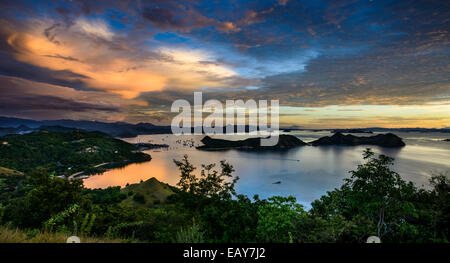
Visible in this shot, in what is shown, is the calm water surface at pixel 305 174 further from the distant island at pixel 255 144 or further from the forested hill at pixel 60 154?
the distant island at pixel 255 144

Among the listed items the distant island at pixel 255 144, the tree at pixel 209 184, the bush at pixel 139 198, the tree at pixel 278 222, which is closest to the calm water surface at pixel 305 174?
the bush at pixel 139 198

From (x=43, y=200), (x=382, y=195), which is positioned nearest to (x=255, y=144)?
(x=382, y=195)

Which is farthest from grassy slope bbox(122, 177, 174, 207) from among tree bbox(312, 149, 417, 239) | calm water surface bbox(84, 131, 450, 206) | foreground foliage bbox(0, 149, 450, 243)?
tree bbox(312, 149, 417, 239)

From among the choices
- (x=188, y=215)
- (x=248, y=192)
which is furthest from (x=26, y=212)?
(x=248, y=192)

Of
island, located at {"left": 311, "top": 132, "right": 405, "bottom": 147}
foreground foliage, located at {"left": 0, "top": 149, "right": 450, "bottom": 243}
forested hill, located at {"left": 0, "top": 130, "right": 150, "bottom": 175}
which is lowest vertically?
forested hill, located at {"left": 0, "top": 130, "right": 150, "bottom": 175}

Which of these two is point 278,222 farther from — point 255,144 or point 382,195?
point 255,144

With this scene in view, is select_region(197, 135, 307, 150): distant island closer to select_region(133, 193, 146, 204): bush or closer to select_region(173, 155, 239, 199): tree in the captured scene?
select_region(133, 193, 146, 204): bush
